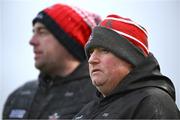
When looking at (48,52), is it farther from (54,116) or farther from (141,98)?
(141,98)

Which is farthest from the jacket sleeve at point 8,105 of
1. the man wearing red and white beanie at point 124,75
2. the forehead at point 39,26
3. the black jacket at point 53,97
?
the man wearing red and white beanie at point 124,75

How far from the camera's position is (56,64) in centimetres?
547

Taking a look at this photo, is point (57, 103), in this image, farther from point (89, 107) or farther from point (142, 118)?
point (142, 118)

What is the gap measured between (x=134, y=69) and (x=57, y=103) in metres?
1.68

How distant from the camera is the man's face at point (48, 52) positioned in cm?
546

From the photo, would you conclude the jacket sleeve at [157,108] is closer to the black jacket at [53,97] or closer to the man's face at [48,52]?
the black jacket at [53,97]

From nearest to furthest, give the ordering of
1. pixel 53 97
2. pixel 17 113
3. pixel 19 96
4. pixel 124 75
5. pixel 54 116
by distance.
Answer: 1. pixel 124 75
2. pixel 54 116
3. pixel 53 97
4. pixel 17 113
5. pixel 19 96

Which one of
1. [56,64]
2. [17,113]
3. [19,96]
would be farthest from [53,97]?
[19,96]

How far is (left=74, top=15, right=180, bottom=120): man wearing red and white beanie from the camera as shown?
347cm

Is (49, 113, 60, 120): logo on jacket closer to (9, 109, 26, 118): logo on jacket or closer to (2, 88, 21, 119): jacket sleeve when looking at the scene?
(9, 109, 26, 118): logo on jacket

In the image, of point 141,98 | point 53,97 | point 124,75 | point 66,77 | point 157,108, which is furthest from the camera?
point 66,77

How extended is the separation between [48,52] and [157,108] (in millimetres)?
2237

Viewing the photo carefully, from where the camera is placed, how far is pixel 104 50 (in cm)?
376

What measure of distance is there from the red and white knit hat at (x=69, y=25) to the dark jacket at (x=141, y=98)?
183 centimetres
